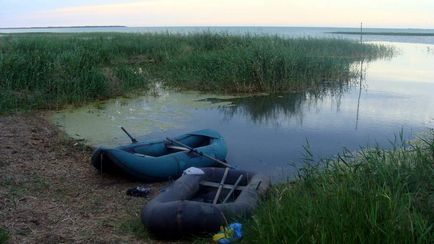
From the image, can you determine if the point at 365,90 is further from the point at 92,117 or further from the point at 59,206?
the point at 59,206

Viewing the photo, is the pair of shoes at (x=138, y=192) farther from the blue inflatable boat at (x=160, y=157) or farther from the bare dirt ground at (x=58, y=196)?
the blue inflatable boat at (x=160, y=157)

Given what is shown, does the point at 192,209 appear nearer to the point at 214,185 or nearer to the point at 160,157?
the point at 214,185

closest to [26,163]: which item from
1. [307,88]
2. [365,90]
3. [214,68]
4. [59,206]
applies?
[59,206]

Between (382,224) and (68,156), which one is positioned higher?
(382,224)

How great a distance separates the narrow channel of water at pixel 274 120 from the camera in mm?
7066

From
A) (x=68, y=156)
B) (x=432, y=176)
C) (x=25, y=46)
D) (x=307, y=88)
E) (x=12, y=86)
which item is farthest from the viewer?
(x=25, y=46)

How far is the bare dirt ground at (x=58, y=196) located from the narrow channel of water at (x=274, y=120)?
1.00 meters

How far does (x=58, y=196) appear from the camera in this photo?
4.93m

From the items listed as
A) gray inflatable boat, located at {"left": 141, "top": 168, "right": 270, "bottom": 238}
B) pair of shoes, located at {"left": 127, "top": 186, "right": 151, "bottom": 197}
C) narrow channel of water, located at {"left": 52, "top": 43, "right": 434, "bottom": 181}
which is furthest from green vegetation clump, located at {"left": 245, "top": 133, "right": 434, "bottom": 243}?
narrow channel of water, located at {"left": 52, "top": 43, "right": 434, "bottom": 181}

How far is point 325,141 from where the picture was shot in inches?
291

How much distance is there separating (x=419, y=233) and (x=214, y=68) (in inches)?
380

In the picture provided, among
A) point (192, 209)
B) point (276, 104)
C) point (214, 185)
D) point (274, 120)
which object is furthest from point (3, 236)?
point (276, 104)

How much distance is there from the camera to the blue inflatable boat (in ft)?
17.8

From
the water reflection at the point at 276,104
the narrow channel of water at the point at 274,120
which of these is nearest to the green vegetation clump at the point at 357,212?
the narrow channel of water at the point at 274,120
